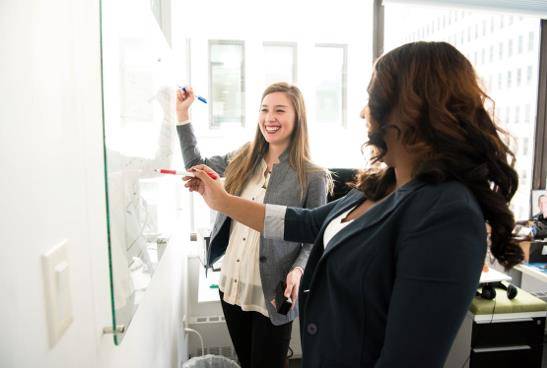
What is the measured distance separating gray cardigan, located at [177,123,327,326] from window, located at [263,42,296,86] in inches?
52.2

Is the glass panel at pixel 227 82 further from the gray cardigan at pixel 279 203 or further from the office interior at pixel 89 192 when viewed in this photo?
the gray cardigan at pixel 279 203

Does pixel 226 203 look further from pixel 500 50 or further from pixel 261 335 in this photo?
pixel 500 50

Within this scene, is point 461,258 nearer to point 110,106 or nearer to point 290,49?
point 110,106

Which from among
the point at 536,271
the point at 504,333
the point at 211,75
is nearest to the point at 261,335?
the point at 504,333

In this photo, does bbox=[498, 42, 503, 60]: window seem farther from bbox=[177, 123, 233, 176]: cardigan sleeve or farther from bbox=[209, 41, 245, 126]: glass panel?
bbox=[177, 123, 233, 176]: cardigan sleeve

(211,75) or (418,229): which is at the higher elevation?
(211,75)

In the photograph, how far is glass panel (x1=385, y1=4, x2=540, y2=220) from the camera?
2.81 m

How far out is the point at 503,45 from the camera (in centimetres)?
295

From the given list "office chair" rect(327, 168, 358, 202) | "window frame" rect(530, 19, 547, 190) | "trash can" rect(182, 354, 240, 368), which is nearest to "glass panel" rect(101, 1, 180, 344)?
"trash can" rect(182, 354, 240, 368)

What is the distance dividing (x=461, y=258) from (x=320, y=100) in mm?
2440

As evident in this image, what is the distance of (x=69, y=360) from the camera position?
18.9 inches

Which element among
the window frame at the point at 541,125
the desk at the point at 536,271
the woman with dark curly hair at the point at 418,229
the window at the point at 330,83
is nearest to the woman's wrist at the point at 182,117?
the woman with dark curly hair at the point at 418,229

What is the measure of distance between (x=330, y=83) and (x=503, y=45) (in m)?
1.48

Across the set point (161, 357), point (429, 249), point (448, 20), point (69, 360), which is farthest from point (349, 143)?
point (69, 360)
